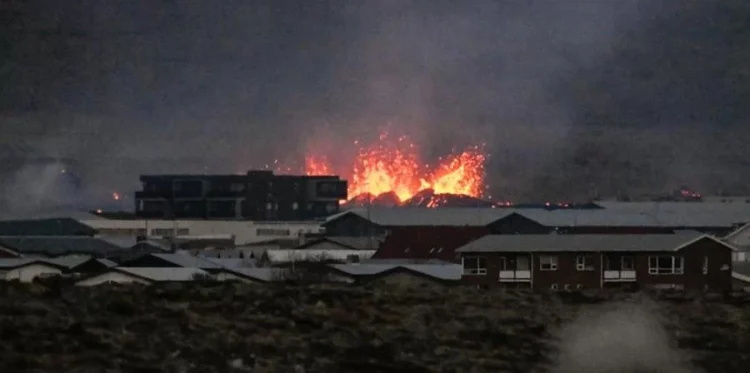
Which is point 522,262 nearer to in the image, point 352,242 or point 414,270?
point 414,270

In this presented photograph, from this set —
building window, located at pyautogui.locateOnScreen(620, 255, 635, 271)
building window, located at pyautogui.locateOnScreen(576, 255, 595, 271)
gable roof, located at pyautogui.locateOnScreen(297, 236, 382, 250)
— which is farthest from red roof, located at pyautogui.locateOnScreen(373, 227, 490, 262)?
building window, located at pyautogui.locateOnScreen(620, 255, 635, 271)

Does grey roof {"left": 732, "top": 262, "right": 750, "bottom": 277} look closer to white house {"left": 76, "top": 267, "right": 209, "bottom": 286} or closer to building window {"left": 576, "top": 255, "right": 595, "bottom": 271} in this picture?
building window {"left": 576, "top": 255, "right": 595, "bottom": 271}

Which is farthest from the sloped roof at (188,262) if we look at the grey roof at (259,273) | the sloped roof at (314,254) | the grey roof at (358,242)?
the grey roof at (358,242)

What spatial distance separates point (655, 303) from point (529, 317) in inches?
130

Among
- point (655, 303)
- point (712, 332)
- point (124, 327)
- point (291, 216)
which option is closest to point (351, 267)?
point (655, 303)

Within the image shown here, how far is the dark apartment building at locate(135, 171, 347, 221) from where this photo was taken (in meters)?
87.6

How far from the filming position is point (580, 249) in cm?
4172

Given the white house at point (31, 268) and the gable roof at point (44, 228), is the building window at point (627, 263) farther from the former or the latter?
the gable roof at point (44, 228)

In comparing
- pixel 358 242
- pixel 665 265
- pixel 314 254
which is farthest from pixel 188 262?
pixel 358 242

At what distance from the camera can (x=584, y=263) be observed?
4150 centimetres

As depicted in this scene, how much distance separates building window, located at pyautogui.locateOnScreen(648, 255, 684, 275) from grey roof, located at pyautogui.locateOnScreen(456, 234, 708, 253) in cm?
29

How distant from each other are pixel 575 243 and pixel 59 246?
24.3 metres

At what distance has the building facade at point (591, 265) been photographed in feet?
135

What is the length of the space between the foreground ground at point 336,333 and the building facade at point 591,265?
70.4ft
